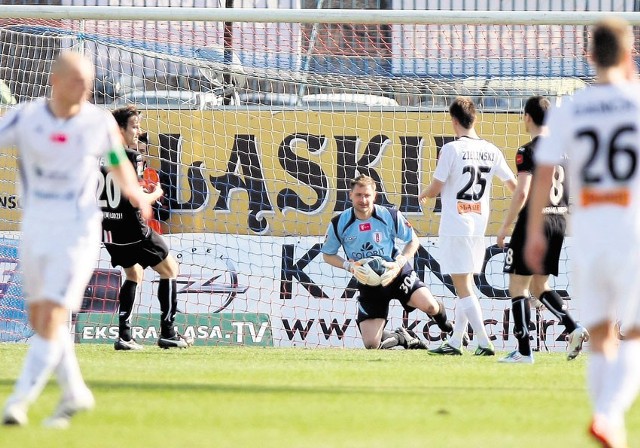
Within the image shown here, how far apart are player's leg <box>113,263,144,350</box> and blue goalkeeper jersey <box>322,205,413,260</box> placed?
2.07 m

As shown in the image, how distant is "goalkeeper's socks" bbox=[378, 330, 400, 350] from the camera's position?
1211 centimetres

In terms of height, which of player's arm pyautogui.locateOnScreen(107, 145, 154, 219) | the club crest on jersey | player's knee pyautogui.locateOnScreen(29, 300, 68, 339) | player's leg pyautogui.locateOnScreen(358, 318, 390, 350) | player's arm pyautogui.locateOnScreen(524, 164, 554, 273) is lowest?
player's leg pyautogui.locateOnScreen(358, 318, 390, 350)

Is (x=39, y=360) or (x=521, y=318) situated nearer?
(x=39, y=360)

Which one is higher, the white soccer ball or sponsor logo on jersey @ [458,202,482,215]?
sponsor logo on jersey @ [458,202,482,215]

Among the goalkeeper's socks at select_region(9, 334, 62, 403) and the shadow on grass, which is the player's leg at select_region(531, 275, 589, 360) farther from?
the goalkeeper's socks at select_region(9, 334, 62, 403)

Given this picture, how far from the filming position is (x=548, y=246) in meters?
9.86

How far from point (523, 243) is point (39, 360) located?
4.85 meters

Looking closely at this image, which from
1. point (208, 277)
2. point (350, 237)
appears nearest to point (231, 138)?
point (208, 277)

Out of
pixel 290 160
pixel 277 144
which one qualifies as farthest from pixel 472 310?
pixel 277 144

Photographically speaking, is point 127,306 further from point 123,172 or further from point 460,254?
point 123,172

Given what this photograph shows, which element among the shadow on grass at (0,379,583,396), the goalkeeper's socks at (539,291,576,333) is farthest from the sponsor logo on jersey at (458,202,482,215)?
the shadow on grass at (0,379,583,396)

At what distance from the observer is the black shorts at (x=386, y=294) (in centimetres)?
1166

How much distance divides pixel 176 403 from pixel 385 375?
2.20m

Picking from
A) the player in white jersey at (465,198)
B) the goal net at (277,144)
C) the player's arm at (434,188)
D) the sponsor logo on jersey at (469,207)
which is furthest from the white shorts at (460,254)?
the goal net at (277,144)
